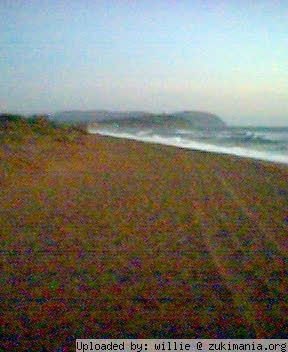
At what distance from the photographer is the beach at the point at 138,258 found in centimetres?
405

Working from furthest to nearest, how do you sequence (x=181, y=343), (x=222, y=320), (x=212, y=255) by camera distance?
(x=212, y=255) < (x=222, y=320) < (x=181, y=343)

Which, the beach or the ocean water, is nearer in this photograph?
the beach

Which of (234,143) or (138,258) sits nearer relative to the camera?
(138,258)

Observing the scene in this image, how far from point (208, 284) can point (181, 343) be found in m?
1.20

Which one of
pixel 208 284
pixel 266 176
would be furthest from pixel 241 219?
pixel 266 176

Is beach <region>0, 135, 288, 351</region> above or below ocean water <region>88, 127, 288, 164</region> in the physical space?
below

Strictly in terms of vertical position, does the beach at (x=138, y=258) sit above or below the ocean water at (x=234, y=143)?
below

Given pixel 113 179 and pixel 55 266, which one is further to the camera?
pixel 113 179

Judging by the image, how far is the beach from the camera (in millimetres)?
4047

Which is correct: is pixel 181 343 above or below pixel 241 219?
below

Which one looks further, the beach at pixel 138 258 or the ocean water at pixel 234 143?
the ocean water at pixel 234 143

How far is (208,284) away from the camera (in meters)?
4.86

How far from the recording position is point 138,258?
18.4ft

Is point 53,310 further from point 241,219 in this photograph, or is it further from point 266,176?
point 266,176
